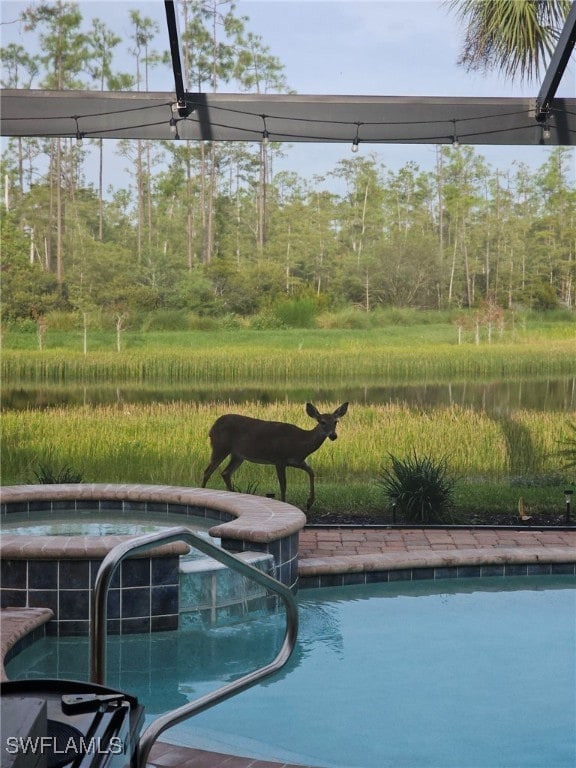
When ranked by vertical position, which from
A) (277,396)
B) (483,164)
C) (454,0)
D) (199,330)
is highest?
(454,0)

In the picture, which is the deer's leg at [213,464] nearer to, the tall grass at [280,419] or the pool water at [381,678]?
the tall grass at [280,419]

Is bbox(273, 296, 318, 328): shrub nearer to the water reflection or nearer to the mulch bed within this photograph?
the water reflection

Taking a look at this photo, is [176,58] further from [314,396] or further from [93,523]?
[314,396]

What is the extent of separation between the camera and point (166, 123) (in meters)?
8.72

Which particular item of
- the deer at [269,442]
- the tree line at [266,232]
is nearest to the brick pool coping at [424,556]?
the deer at [269,442]

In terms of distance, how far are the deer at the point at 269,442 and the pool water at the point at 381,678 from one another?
219 cm

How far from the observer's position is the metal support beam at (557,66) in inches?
285

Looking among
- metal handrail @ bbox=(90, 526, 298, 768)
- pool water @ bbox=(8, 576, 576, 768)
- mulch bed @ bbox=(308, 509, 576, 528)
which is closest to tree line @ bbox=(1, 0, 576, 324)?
mulch bed @ bbox=(308, 509, 576, 528)

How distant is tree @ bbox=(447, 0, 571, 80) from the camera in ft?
26.9

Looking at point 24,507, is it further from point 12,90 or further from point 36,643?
point 12,90

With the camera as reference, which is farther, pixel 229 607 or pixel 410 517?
pixel 410 517

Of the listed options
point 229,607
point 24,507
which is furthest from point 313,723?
point 24,507

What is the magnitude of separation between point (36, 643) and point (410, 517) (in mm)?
4169

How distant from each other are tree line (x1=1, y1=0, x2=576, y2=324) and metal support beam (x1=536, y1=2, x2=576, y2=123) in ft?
5.65
